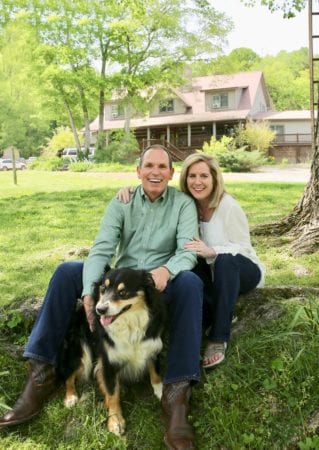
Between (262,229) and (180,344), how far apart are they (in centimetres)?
425

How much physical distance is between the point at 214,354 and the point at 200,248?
2.31 ft

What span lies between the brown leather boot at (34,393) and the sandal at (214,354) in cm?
100

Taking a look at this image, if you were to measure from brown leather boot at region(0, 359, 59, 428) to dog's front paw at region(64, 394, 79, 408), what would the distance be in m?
0.12

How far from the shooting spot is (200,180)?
3482mm

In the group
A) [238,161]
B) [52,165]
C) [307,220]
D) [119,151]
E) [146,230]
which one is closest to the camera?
[146,230]

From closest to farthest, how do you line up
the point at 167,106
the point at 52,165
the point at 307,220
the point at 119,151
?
the point at 307,220
the point at 52,165
the point at 119,151
the point at 167,106

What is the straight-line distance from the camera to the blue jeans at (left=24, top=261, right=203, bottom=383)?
9.38ft

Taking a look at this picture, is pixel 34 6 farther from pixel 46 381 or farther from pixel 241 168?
pixel 46 381

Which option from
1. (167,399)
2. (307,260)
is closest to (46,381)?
(167,399)

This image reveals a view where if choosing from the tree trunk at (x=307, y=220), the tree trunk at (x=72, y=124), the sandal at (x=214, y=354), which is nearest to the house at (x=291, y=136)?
the tree trunk at (x=72, y=124)

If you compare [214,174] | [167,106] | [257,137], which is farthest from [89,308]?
[167,106]

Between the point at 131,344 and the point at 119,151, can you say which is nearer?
the point at 131,344

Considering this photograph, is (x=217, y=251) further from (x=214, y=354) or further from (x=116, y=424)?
(x=116, y=424)

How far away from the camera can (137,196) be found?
347 cm
